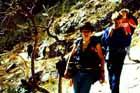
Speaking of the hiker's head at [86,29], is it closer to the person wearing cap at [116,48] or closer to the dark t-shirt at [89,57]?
the dark t-shirt at [89,57]

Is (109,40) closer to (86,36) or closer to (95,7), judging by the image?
(86,36)

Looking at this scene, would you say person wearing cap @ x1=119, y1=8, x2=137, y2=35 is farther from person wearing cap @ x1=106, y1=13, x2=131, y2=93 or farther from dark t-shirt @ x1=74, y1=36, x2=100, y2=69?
dark t-shirt @ x1=74, y1=36, x2=100, y2=69

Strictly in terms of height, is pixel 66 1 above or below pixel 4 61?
above

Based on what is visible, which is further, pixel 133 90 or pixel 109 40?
pixel 133 90

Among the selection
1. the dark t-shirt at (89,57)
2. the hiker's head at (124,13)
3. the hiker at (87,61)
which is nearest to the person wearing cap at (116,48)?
the hiker's head at (124,13)

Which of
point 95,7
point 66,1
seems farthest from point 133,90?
point 66,1

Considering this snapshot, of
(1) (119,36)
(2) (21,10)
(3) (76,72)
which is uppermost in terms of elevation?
(2) (21,10)

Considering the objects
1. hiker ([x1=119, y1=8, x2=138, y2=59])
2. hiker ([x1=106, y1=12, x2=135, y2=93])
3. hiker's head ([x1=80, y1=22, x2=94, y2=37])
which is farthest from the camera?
hiker ([x1=119, y1=8, x2=138, y2=59])

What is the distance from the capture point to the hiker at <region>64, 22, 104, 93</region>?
24.8 feet

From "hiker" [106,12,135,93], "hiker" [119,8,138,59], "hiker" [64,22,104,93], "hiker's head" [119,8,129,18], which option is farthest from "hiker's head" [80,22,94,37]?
"hiker's head" [119,8,129,18]

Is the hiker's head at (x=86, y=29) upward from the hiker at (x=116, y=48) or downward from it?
upward

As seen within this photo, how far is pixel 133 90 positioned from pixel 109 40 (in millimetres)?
2475

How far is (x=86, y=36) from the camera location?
772 cm

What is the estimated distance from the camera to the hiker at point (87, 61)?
7570 mm
